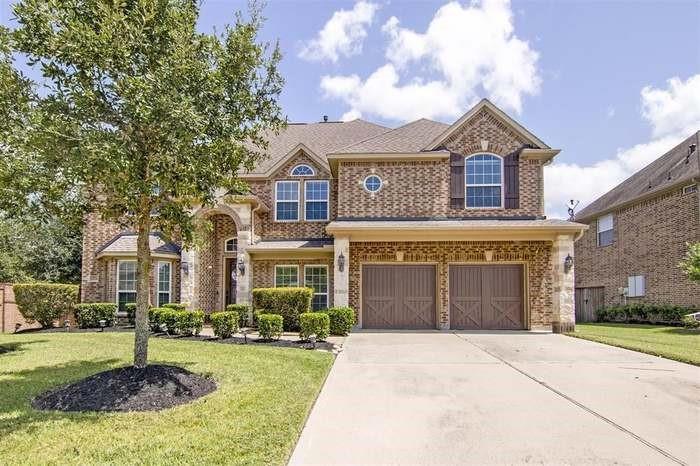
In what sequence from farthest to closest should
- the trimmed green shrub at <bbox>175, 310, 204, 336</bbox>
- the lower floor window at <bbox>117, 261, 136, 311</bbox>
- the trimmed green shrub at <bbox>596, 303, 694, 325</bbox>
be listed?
the trimmed green shrub at <bbox>596, 303, 694, 325</bbox>
the lower floor window at <bbox>117, 261, 136, 311</bbox>
the trimmed green shrub at <bbox>175, 310, 204, 336</bbox>

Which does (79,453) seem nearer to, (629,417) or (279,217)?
(629,417)

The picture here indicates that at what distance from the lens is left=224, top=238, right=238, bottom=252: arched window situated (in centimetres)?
1653

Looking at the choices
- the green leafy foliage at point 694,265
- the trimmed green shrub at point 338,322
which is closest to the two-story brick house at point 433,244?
the trimmed green shrub at point 338,322

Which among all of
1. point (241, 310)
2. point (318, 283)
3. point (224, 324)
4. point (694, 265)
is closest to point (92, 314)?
point (241, 310)

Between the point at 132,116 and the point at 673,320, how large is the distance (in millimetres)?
20597

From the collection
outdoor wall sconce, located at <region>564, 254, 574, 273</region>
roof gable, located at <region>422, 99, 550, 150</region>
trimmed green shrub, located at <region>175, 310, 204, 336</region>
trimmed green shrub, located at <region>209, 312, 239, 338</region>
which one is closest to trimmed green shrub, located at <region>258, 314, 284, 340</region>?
trimmed green shrub, located at <region>209, 312, 239, 338</region>

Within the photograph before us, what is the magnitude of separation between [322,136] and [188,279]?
332 inches

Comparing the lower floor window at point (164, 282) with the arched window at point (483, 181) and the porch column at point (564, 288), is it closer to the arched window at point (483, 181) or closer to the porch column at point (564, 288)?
the arched window at point (483, 181)

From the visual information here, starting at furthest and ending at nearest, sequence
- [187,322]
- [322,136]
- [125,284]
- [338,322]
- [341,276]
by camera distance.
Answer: [322,136], [125,284], [341,276], [338,322], [187,322]

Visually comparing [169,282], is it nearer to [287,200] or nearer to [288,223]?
[288,223]

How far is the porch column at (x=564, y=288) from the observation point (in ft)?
46.4

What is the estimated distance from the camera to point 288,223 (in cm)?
1641

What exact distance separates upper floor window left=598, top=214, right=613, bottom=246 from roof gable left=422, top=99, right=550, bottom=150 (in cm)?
1172

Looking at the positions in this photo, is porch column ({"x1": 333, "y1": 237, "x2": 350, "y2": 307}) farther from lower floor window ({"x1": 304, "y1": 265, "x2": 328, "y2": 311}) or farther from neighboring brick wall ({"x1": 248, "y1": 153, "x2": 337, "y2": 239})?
neighboring brick wall ({"x1": 248, "y1": 153, "x2": 337, "y2": 239})
